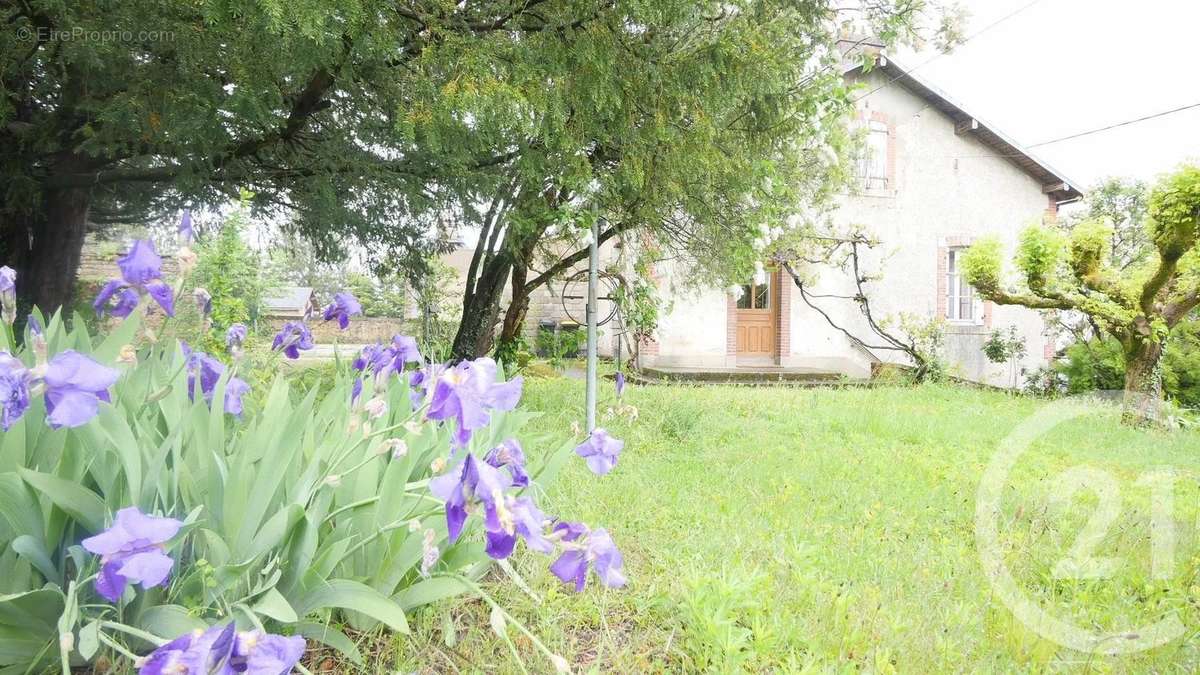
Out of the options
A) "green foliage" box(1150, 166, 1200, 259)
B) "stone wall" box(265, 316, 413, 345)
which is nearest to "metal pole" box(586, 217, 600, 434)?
"stone wall" box(265, 316, 413, 345)

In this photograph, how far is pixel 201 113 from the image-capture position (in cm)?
371

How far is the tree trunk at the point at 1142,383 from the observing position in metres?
6.99

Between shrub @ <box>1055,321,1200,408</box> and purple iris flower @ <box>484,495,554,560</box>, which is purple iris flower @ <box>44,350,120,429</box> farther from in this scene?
shrub @ <box>1055,321,1200,408</box>

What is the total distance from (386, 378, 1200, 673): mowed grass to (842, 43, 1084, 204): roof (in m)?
8.32

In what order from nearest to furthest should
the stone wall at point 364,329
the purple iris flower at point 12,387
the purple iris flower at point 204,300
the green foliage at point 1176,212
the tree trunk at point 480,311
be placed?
the purple iris flower at point 12,387 → the purple iris flower at point 204,300 → the green foliage at point 1176,212 → the stone wall at point 364,329 → the tree trunk at point 480,311

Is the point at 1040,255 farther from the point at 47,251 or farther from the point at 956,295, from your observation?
the point at 47,251

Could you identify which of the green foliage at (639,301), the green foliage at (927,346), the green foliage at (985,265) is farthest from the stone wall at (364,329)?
the green foliage at (927,346)

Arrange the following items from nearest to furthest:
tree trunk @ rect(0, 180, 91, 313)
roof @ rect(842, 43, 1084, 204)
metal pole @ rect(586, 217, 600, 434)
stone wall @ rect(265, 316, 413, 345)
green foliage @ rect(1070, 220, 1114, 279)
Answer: metal pole @ rect(586, 217, 600, 434) → tree trunk @ rect(0, 180, 91, 313) → stone wall @ rect(265, 316, 413, 345) → green foliage @ rect(1070, 220, 1114, 279) → roof @ rect(842, 43, 1084, 204)

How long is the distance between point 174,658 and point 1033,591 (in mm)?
2636

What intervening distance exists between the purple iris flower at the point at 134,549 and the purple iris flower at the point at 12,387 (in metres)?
0.20

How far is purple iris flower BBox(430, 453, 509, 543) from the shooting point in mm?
959

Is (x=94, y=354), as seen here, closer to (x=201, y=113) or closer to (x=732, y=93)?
(x=201, y=113)

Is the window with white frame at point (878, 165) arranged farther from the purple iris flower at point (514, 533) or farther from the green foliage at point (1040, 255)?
the purple iris flower at point (514, 533)

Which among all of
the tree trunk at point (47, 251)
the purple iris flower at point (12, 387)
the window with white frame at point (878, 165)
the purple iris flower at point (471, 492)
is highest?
the window with white frame at point (878, 165)
